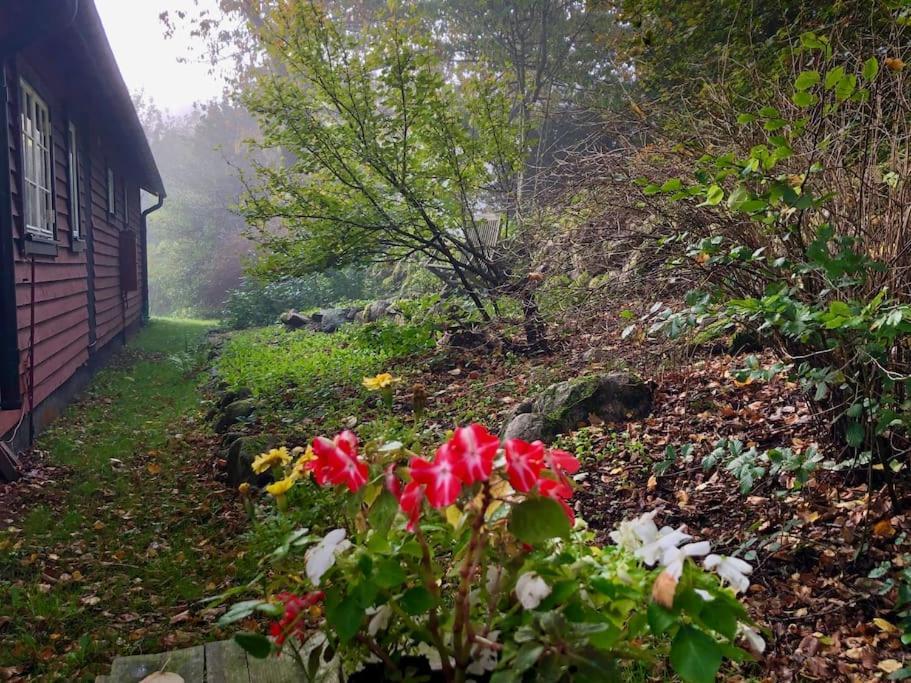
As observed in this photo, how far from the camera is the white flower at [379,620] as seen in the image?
1.30 meters

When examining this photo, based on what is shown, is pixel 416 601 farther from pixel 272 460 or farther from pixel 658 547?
pixel 272 460

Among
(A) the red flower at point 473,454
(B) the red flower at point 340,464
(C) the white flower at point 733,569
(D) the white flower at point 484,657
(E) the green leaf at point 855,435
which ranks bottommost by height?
(D) the white flower at point 484,657

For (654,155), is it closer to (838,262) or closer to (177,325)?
(838,262)

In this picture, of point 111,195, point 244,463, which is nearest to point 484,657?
point 244,463

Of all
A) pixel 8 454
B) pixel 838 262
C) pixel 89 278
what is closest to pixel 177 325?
pixel 89 278

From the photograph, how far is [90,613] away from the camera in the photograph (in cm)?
318

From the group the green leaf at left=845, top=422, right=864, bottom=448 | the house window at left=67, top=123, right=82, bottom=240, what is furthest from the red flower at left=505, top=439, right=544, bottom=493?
the house window at left=67, top=123, right=82, bottom=240

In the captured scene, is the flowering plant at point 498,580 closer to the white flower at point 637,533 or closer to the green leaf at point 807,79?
the white flower at point 637,533

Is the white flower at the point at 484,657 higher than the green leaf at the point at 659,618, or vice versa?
the green leaf at the point at 659,618

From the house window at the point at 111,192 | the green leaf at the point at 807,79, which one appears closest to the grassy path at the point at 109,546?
the green leaf at the point at 807,79

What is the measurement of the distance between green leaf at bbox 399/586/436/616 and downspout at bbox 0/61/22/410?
15.4 ft

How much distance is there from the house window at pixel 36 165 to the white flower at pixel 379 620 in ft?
18.5

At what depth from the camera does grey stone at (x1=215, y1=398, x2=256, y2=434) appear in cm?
624

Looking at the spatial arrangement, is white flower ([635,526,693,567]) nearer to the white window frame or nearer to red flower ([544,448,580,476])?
red flower ([544,448,580,476])
